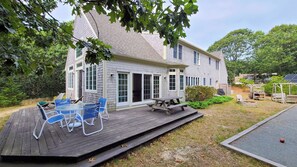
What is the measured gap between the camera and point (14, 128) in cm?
505

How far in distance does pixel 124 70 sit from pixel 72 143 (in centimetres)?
521

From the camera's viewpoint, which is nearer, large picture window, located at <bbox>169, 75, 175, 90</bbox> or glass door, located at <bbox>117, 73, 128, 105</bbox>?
glass door, located at <bbox>117, 73, 128, 105</bbox>

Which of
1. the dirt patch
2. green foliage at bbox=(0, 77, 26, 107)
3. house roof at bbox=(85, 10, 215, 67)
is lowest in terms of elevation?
the dirt patch

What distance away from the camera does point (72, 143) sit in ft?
12.6

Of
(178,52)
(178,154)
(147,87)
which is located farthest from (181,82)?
(178,154)

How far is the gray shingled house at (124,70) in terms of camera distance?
318 inches

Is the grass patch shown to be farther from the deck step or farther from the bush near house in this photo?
the bush near house

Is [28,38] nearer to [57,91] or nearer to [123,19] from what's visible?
[123,19]

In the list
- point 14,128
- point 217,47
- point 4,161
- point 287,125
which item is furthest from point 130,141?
point 217,47

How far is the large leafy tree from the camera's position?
32925 mm

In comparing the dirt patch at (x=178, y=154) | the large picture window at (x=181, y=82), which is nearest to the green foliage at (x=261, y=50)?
the large picture window at (x=181, y=82)

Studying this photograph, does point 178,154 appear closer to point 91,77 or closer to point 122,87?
point 122,87

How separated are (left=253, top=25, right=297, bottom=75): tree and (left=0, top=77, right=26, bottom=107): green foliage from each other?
35.3 meters

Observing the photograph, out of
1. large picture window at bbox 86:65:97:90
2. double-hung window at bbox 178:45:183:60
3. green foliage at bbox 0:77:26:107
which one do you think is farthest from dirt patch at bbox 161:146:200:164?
green foliage at bbox 0:77:26:107
